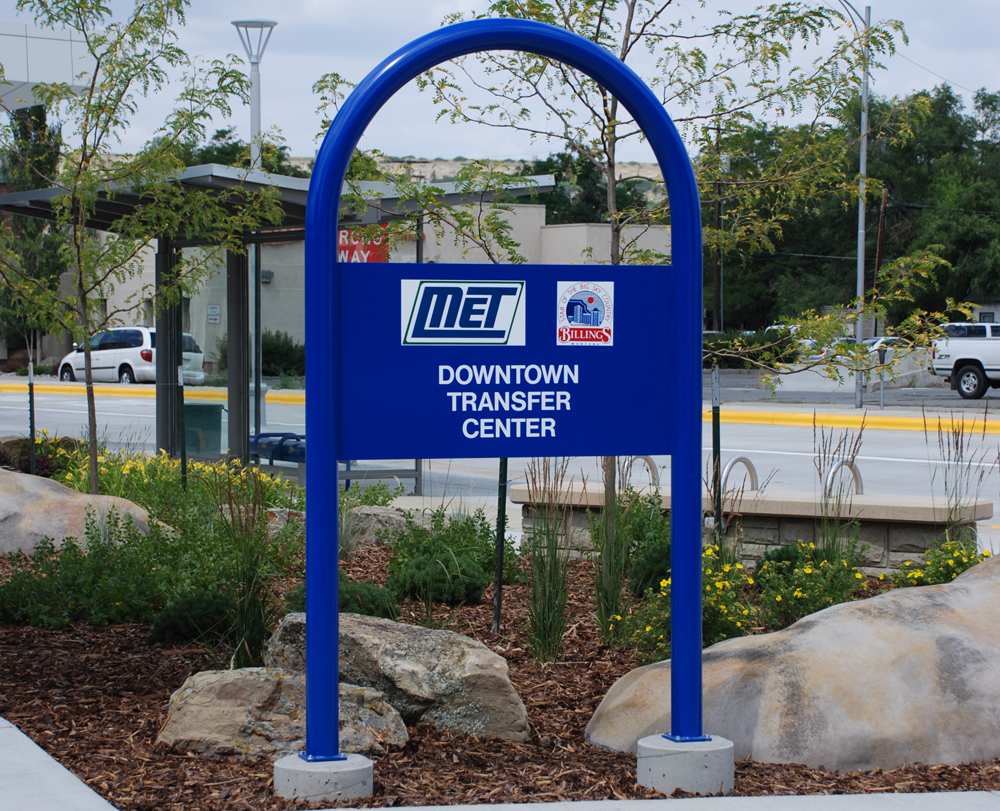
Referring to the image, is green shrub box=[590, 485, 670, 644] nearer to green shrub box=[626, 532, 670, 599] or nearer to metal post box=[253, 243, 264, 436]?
green shrub box=[626, 532, 670, 599]

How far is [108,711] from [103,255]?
5532 millimetres

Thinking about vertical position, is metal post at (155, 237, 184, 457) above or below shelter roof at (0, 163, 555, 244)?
below

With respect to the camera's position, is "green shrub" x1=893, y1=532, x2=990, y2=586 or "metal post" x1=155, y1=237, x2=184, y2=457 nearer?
"green shrub" x1=893, y1=532, x2=990, y2=586

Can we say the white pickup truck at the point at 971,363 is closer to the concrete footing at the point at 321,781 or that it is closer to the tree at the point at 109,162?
the tree at the point at 109,162

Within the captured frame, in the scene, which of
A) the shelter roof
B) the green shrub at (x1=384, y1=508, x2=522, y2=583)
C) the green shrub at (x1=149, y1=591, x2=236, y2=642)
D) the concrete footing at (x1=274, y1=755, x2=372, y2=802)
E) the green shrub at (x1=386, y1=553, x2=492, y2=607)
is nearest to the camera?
the concrete footing at (x1=274, y1=755, x2=372, y2=802)

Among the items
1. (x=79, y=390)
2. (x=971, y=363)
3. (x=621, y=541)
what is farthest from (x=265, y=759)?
(x=79, y=390)

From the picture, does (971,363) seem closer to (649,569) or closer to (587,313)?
(649,569)

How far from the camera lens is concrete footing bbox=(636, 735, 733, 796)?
3.53 m

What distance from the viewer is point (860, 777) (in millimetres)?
3719

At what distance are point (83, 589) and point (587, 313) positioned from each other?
11.7ft

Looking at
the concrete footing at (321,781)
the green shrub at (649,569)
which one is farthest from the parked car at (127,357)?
the concrete footing at (321,781)

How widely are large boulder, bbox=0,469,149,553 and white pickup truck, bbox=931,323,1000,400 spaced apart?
25.0 metres

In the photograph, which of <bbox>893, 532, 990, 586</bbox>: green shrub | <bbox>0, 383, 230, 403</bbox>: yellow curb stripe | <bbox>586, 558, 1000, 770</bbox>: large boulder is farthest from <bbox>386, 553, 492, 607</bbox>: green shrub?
<bbox>0, 383, 230, 403</bbox>: yellow curb stripe

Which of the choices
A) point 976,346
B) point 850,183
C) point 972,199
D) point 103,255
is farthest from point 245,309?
point 972,199
